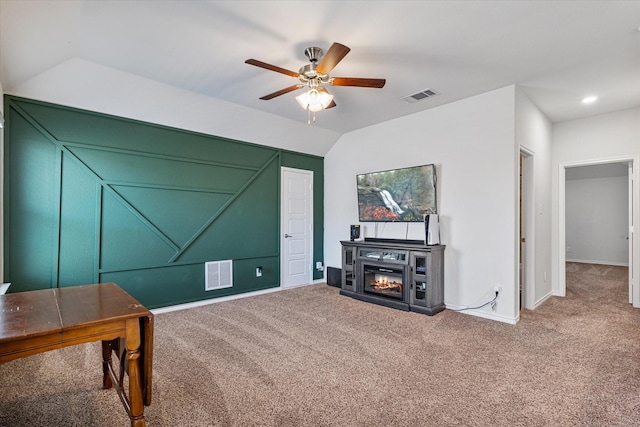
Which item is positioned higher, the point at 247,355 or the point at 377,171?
the point at 377,171

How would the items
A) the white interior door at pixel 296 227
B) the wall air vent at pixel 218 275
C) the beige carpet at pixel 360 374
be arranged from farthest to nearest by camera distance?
the white interior door at pixel 296 227, the wall air vent at pixel 218 275, the beige carpet at pixel 360 374

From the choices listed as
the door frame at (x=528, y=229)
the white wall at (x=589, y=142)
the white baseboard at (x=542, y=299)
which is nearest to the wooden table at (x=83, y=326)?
the door frame at (x=528, y=229)

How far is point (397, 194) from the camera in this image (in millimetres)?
4578

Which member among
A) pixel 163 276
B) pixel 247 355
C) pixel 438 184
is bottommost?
pixel 247 355

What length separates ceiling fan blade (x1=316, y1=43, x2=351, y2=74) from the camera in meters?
2.16

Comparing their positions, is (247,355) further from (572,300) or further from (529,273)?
(572,300)

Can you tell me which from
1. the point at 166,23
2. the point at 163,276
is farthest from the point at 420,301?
the point at 166,23

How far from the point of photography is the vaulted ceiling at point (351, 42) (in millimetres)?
2215

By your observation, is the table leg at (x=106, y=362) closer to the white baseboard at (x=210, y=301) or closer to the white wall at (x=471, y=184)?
the white baseboard at (x=210, y=301)

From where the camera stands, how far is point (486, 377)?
7.68 feet

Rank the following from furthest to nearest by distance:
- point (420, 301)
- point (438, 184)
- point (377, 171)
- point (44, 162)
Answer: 1. point (377, 171)
2. point (438, 184)
3. point (420, 301)
4. point (44, 162)

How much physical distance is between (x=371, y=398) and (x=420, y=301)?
6.75 ft

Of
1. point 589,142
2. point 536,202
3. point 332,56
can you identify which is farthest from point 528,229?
point 332,56

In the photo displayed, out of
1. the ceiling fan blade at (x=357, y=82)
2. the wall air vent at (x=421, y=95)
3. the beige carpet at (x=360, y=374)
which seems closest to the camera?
the beige carpet at (x=360, y=374)
